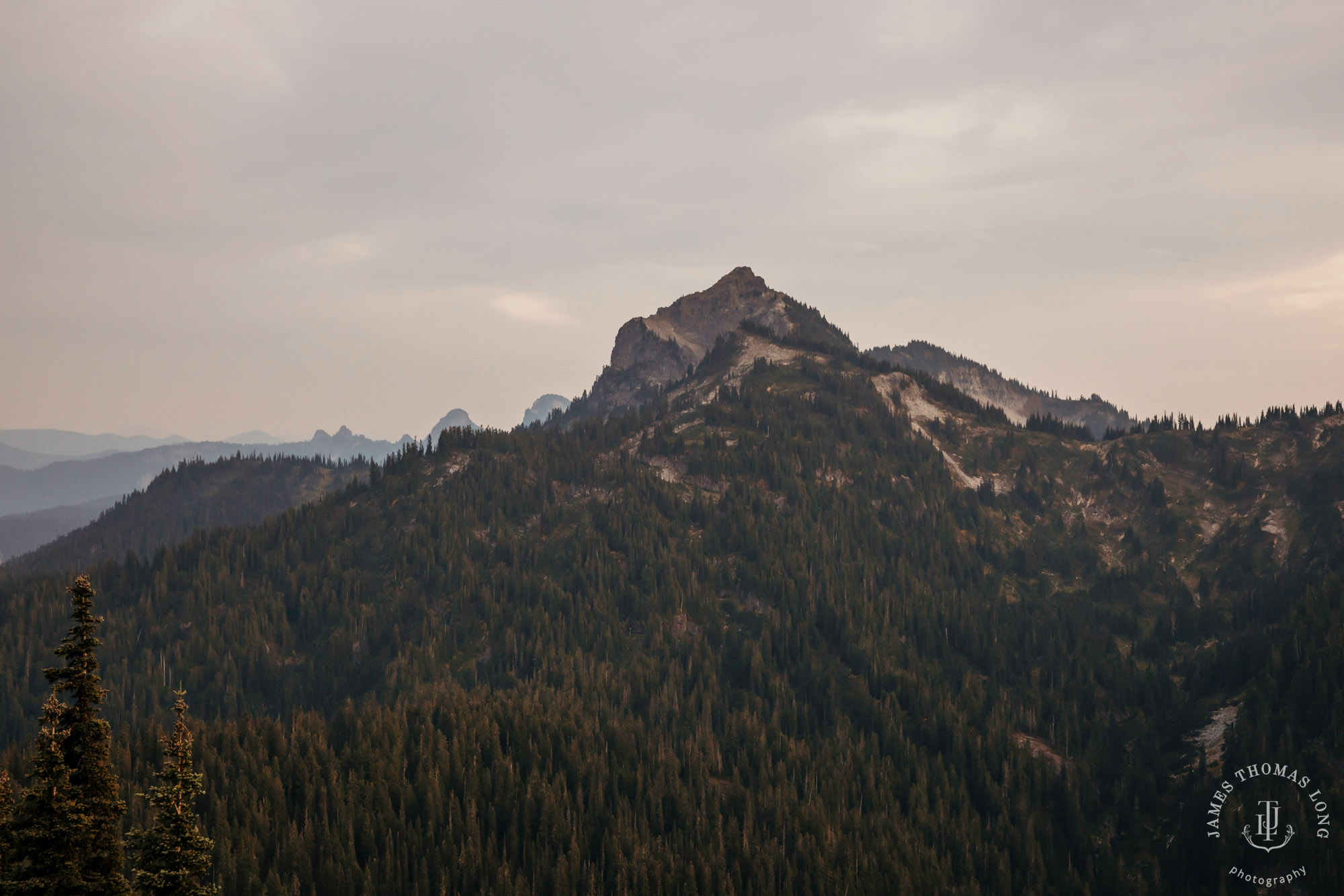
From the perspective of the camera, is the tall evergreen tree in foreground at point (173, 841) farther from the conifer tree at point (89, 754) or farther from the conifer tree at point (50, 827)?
the conifer tree at point (50, 827)

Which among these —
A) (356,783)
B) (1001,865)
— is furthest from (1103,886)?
(356,783)

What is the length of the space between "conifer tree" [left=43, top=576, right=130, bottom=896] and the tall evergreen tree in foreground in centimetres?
133

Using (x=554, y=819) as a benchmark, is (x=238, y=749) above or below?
above

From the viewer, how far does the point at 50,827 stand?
154 ft

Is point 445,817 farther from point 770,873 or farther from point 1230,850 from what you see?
point 1230,850

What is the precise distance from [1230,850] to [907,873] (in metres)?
64.8

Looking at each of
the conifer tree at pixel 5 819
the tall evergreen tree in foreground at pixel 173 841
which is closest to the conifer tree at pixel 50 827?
the conifer tree at pixel 5 819

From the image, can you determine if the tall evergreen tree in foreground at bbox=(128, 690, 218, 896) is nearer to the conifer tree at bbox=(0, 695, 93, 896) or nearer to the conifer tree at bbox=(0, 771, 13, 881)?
the conifer tree at bbox=(0, 695, 93, 896)

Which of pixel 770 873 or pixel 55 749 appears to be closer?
pixel 55 749

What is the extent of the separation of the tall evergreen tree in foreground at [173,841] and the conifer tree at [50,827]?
286 centimetres

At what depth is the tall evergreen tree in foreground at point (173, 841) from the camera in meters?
49.3

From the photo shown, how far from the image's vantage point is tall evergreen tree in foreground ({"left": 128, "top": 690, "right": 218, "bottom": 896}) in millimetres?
49281

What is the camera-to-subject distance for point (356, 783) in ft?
643

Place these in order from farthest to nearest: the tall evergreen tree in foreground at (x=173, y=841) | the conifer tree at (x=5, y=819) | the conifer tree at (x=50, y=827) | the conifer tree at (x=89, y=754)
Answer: the tall evergreen tree in foreground at (x=173, y=841)
the conifer tree at (x=89, y=754)
the conifer tree at (x=5, y=819)
the conifer tree at (x=50, y=827)
